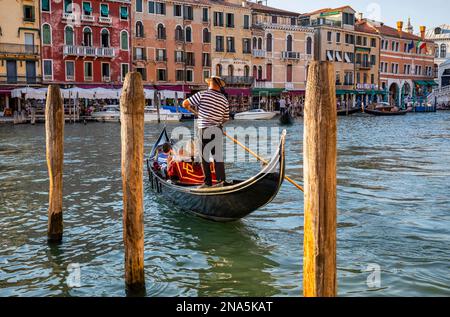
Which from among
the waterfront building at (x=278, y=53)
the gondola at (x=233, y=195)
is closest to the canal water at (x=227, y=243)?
the gondola at (x=233, y=195)

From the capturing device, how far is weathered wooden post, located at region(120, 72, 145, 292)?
3.60m

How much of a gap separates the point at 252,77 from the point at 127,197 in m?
29.0

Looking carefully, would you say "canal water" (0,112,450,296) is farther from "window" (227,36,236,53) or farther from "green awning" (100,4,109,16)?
"window" (227,36,236,53)

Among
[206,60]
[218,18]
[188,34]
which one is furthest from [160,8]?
[206,60]

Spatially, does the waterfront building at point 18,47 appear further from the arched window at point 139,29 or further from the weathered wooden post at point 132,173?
the weathered wooden post at point 132,173

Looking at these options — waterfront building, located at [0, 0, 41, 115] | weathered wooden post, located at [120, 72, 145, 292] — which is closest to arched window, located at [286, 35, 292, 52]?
waterfront building, located at [0, 0, 41, 115]

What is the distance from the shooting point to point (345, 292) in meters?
3.74

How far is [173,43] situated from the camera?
1152 inches

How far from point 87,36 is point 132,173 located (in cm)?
2419

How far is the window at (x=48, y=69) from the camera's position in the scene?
2492 centimetres

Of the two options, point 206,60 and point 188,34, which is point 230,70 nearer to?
point 206,60

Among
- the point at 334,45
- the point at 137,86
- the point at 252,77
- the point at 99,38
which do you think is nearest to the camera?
the point at 137,86
